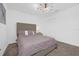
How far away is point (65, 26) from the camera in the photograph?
10.2ft

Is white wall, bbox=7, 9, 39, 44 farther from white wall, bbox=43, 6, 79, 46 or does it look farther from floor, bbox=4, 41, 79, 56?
white wall, bbox=43, 6, 79, 46

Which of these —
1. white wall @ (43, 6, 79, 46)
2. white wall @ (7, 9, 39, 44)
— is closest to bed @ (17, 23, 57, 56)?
white wall @ (7, 9, 39, 44)

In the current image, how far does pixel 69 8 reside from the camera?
9.73 feet

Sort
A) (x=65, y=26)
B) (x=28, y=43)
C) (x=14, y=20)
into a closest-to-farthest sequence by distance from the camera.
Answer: (x=28, y=43) → (x=14, y=20) → (x=65, y=26)

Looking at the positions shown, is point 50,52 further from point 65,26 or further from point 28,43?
point 65,26

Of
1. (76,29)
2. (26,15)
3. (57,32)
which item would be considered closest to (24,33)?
(26,15)

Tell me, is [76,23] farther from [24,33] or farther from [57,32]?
[24,33]

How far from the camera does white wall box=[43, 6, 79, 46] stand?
2.75 m

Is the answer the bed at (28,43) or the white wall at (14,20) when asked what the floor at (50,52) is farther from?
the white wall at (14,20)

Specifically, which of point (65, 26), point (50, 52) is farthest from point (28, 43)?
point (65, 26)

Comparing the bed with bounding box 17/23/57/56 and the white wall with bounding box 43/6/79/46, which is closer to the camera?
the bed with bounding box 17/23/57/56

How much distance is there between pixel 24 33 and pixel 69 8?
2.42 metres

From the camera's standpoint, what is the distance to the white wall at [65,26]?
9.01 ft

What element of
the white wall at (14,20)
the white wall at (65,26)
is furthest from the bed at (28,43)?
the white wall at (65,26)
